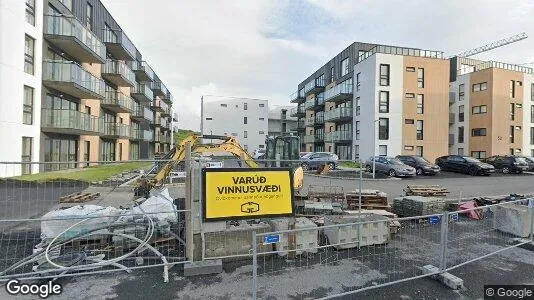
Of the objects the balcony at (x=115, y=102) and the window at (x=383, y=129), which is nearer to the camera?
the balcony at (x=115, y=102)

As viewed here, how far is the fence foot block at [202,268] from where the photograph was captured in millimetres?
5134

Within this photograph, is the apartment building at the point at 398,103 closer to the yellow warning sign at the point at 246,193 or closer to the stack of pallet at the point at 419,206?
the stack of pallet at the point at 419,206

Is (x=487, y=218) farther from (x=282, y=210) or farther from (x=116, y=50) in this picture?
(x=116, y=50)

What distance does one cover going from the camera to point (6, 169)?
14938 millimetres

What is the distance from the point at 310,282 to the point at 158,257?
9.34ft

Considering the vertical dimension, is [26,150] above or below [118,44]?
below

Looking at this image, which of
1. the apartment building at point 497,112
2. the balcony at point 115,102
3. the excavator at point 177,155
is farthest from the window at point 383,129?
the balcony at point 115,102

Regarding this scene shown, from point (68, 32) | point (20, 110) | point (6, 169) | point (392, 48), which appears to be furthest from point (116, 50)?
point (392, 48)

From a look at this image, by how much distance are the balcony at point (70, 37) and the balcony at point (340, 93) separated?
88.4 ft

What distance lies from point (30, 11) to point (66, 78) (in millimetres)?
3989

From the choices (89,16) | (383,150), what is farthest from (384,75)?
Result: (89,16)

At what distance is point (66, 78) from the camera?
62.0 feet

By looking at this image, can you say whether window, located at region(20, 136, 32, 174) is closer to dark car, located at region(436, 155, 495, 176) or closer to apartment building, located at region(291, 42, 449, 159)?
apartment building, located at region(291, 42, 449, 159)

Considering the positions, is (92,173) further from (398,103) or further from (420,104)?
(420,104)
